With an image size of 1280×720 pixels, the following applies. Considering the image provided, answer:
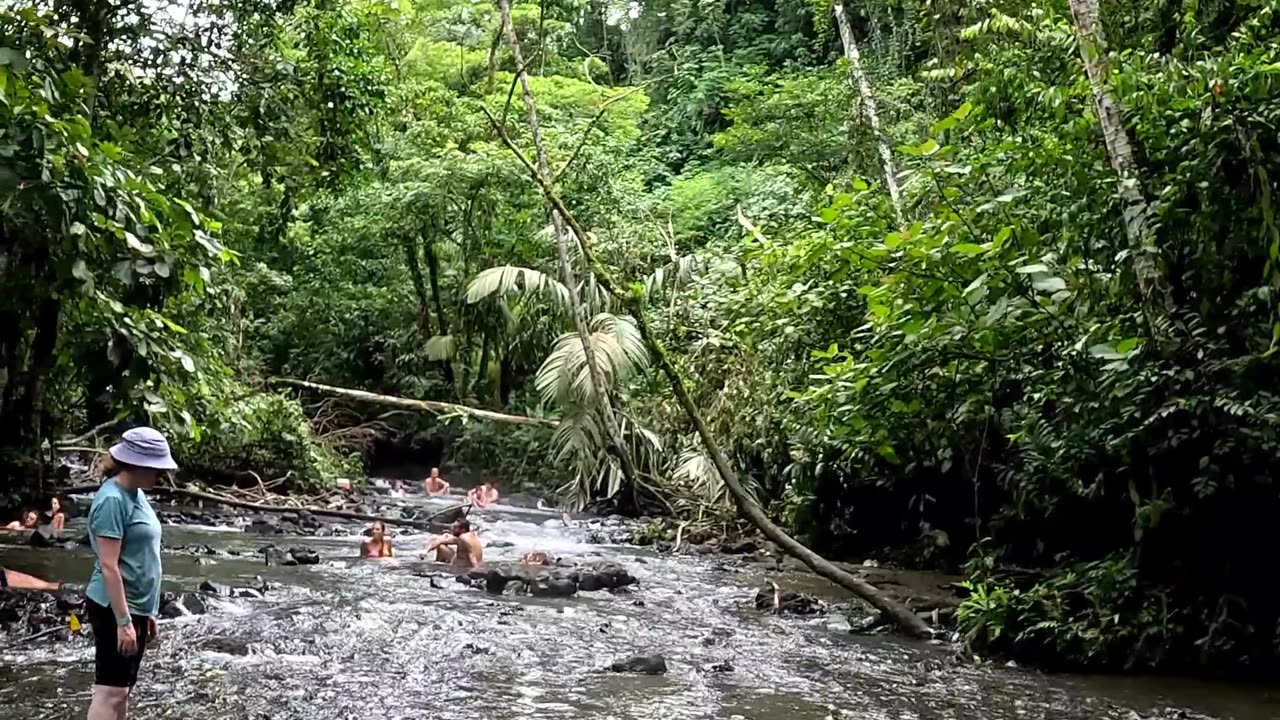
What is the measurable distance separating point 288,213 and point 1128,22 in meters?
9.01

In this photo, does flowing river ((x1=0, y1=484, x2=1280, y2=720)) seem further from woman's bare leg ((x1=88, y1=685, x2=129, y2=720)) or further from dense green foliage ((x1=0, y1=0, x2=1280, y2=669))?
woman's bare leg ((x1=88, y1=685, x2=129, y2=720))

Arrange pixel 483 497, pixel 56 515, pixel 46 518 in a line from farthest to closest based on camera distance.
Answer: pixel 483 497, pixel 46 518, pixel 56 515

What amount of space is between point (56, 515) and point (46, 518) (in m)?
0.83

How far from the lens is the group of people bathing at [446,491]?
19.9 metres

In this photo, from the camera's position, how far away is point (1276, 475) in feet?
22.3

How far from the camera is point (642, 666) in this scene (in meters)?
7.18

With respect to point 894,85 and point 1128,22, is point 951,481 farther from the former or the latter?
point 894,85

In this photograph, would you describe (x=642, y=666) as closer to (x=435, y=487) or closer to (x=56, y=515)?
(x=56, y=515)

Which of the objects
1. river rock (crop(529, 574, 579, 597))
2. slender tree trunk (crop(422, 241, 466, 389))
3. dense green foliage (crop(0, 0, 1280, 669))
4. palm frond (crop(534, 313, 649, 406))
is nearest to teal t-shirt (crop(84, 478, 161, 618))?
dense green foliage (crop(0, 0, 1280, 669))

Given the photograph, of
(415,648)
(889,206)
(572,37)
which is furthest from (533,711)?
(572,37)

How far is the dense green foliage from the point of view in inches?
262

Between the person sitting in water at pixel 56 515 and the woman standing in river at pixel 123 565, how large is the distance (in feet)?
26.6

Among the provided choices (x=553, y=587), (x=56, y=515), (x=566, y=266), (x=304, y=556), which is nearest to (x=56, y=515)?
(x=56, y=515)

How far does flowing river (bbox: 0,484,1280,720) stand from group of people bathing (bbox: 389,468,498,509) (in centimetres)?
930
